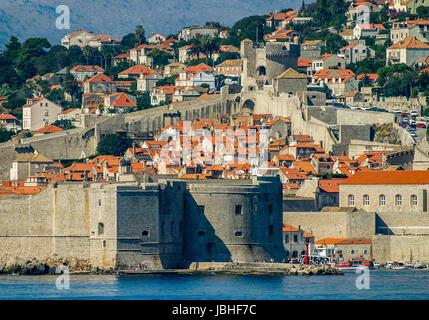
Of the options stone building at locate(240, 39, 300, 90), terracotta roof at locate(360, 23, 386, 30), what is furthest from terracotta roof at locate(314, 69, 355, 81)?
terracotta roof at locate(360, 23, 386, 30)

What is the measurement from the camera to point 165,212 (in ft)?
203

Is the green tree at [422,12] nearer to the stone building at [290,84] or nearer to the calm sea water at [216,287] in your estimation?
the stone building at [290,84]

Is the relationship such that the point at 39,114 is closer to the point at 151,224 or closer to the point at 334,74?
the point at 334,74

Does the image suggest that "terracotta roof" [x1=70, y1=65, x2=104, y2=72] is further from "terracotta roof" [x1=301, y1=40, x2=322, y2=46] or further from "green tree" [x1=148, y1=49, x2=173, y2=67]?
"terracotta roof" [x1=301, y1=40, x2=322, y2=46]

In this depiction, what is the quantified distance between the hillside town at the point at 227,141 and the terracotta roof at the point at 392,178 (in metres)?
0.07

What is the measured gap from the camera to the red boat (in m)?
66.8

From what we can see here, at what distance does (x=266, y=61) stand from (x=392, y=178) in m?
26.5

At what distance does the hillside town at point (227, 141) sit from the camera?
62344mm

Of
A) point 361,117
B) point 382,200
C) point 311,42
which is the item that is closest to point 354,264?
point 382,200

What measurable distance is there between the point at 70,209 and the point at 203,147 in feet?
77.4

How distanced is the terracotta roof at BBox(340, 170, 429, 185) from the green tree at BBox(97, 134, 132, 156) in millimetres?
17427

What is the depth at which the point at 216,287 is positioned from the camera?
183 ft

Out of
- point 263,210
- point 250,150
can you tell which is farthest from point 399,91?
point 263,210

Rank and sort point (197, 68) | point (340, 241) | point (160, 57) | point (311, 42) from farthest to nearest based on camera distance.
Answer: point (160, 57) → point (311, 42) → point (197, 68) → point (340, 241)
